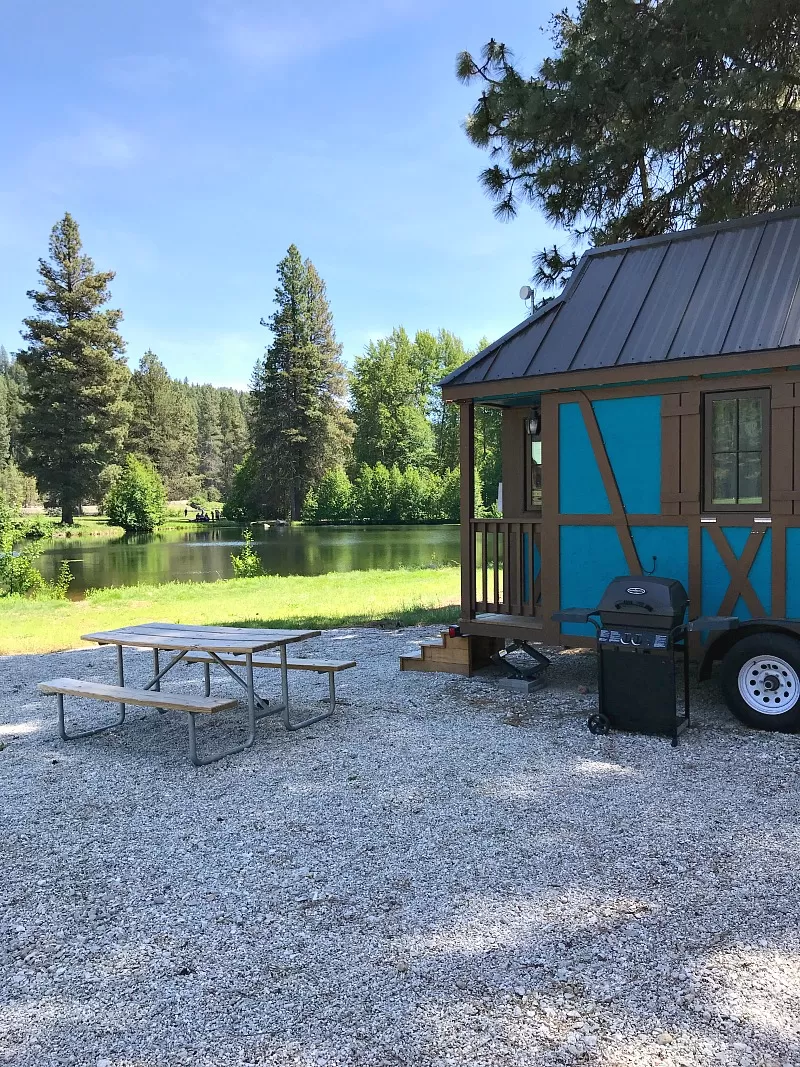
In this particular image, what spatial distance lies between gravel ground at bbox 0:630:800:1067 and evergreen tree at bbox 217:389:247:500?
72.9 meters

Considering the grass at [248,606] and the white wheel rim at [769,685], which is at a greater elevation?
the white wheel rim at [769,685]

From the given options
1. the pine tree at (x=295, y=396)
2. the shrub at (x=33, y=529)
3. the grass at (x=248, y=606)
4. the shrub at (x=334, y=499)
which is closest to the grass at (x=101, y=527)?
the pine tree at (x=295, y=396)

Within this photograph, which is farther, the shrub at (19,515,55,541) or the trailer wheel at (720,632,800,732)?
the shrub at (19,515,55,541)

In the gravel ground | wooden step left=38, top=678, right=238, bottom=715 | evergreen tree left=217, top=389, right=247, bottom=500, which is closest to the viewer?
the gravel ground

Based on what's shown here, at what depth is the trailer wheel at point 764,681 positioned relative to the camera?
5332 millimetres

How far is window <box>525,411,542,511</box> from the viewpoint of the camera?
7.59m

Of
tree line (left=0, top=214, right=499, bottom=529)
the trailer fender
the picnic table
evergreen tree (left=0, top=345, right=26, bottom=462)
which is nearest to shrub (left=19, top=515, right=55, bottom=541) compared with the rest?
the picnic table

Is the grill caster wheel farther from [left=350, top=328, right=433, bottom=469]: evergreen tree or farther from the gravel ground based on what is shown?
[left=350, top=328, right=433, bottom=469]: evergreen tree

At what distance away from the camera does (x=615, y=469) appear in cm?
625

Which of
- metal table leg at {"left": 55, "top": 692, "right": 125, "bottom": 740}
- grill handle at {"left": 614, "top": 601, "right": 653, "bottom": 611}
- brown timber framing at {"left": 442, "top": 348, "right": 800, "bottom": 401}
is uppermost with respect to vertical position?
brown timber framing at {"left": 442, "top": 348, "right": 800, "bottom": 401}

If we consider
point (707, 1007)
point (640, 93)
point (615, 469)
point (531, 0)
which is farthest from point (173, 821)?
point (531, 0)

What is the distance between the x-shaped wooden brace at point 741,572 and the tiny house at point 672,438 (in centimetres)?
1

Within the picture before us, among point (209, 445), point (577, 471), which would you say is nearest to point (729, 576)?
point (577, 471)

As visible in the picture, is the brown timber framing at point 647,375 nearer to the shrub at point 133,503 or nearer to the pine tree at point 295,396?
the shrub at point 133,503
